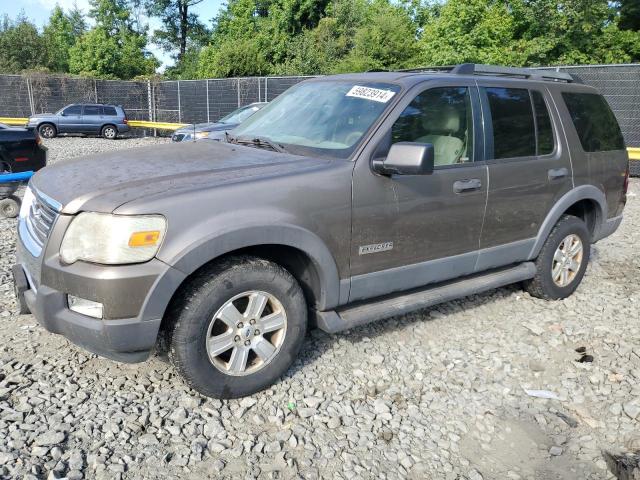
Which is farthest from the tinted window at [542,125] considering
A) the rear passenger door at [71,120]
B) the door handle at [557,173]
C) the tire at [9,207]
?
the rear passenger door at [71,120]

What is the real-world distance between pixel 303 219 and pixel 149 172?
943mm

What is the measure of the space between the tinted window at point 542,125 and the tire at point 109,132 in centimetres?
2154

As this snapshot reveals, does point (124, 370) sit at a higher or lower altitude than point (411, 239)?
lower

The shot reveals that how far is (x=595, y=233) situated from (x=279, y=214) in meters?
3.63

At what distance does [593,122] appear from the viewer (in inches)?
203

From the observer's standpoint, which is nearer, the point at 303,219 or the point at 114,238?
the point at 114,238

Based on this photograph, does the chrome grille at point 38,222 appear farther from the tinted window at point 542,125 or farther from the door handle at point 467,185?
the tinted window at point 542,125

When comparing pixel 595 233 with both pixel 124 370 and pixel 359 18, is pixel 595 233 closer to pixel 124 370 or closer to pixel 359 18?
pixel 124 370

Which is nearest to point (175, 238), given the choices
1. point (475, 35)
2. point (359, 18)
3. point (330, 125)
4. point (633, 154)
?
point (330, 125)

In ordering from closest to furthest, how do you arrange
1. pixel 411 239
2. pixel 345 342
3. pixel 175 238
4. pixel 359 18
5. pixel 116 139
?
pixel 175 238
pixel 411 239
pixel 345 342
pixel 116 139
pixel 359 18

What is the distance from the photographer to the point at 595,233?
17.7 ft

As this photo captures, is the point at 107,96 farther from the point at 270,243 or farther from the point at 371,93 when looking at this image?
the point at 270,243

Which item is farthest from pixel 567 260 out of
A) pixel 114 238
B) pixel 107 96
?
pixel 107 96

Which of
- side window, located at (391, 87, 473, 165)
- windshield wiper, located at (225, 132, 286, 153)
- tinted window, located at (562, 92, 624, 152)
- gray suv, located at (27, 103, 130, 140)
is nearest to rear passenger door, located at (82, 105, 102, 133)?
gray suv, located at (27, 103, 130, 140)
